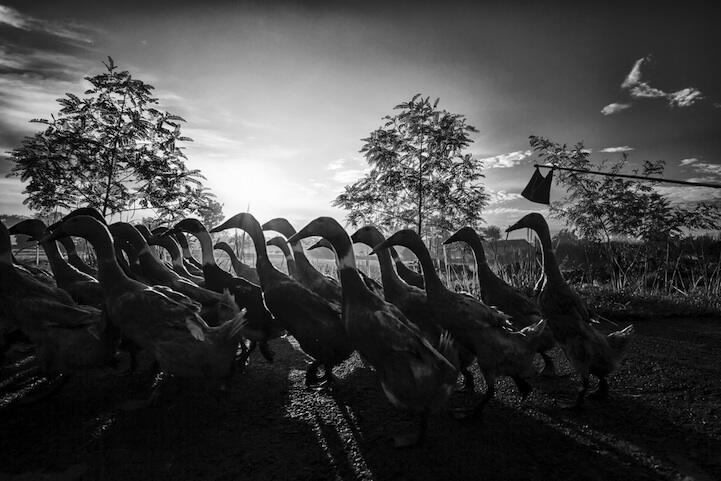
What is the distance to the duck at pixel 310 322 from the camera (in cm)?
474

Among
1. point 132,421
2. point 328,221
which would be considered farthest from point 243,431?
point 328,221

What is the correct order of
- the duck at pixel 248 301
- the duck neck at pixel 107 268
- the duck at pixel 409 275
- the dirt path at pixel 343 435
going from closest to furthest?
the dirt path at pixel 343 435
the duck neck at pixel 107 268
the duck at pixel 248 301
the duck at pixel 409 275

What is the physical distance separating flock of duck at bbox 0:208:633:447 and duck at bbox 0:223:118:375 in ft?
0.04

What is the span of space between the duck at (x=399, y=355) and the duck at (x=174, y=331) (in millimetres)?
1285

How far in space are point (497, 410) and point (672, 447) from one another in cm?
156

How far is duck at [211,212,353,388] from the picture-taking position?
187 inches

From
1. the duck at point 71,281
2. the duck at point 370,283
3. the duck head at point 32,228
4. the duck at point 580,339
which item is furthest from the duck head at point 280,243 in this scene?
the duck at point 580,339

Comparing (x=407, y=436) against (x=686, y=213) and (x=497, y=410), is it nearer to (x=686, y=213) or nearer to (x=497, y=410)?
(x=497, y=410)

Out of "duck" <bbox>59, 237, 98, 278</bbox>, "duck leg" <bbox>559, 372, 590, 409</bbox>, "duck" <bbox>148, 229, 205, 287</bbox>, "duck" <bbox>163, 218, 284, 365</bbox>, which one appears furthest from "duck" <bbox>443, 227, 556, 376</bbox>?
"duck" <bbox>59, 237, 98, 278</bbox>

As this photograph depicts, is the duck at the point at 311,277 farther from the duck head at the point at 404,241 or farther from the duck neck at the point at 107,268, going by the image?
the duck neck at the point at 107,268

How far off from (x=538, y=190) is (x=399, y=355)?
372 inches

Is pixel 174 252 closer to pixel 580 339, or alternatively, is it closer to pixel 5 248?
pixel 5 248

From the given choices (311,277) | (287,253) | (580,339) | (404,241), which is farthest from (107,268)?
(580,339)

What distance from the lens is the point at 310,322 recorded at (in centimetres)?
487
